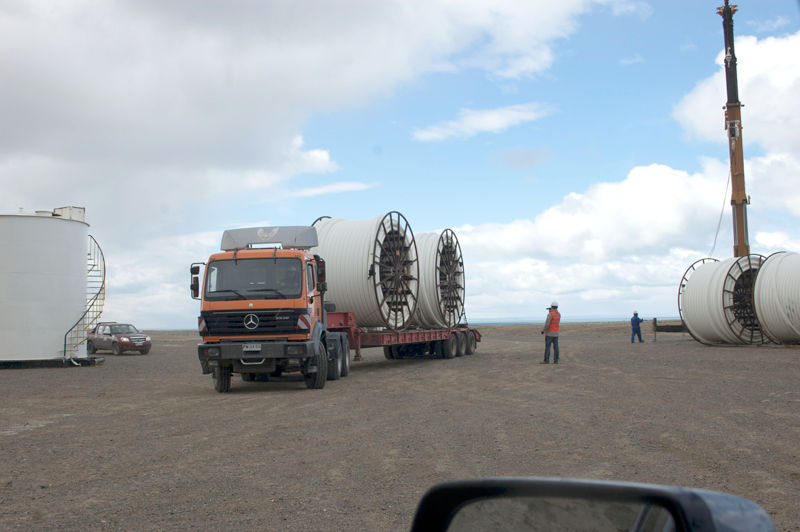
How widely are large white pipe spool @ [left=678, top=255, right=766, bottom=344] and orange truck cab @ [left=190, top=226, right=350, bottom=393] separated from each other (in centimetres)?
2151

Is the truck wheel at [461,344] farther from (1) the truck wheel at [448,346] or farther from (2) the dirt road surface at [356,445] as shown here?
(2) the dirt road surface at [356,445]

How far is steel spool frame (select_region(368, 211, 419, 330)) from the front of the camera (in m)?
20.9

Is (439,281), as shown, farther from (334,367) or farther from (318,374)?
(318,374)

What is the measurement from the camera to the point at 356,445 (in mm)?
8930

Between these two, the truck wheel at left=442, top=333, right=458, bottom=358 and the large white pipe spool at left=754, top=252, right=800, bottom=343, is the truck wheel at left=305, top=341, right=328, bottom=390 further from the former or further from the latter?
the large white pipe spool at left=754, top=252, right=800, bottom=343

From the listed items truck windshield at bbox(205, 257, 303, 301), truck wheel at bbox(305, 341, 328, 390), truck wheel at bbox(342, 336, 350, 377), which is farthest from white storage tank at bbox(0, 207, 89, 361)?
truck wheel at bbox(305, 341, 328, 390)

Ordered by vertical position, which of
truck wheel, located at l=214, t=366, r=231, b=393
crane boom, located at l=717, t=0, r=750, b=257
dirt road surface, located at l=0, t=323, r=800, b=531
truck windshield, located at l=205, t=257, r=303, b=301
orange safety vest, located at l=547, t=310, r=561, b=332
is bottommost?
dirt road surface, located at l=0, t=323, r=800, b=531

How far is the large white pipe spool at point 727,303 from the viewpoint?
30.9m

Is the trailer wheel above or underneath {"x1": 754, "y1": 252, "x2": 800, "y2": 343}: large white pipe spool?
underneath

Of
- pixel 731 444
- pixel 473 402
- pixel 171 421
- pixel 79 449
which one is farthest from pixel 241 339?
pixel 731 444

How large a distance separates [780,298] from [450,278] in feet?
41.3

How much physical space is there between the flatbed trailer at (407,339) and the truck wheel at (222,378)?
3.79m

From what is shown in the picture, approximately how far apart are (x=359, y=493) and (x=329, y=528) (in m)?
1.04

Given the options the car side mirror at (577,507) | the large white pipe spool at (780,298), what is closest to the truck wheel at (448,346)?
the large white pipe spool at (780,298)
